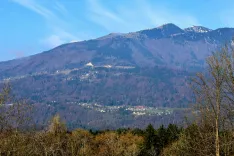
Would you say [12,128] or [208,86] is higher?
[208,86]

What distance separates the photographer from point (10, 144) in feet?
78.7

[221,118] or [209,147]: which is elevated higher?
[221,118]

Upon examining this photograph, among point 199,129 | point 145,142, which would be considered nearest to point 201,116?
point 199,129

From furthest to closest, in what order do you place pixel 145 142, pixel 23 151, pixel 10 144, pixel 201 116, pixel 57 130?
1. pixel 145 142
2. pixel 57 130
3. pixel 23 151
4. pixel 10 144
5. pixel 201 116

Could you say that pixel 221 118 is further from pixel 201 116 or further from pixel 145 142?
pixel 145 142

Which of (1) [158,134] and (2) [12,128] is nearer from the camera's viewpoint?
(2) [12,128]

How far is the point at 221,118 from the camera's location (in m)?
19.0

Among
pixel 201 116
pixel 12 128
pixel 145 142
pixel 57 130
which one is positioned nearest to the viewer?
pixel 201 116

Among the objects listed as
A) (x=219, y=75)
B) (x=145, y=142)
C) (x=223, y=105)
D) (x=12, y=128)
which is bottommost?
(x=145, y=142)

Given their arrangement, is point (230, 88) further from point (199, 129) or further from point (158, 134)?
point (158, 134)

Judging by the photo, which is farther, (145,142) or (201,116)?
(145,142)

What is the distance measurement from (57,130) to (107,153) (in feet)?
34.9

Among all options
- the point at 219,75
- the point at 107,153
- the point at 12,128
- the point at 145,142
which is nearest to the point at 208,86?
the point at 219,75

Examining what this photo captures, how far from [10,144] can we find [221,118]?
1338 cm
